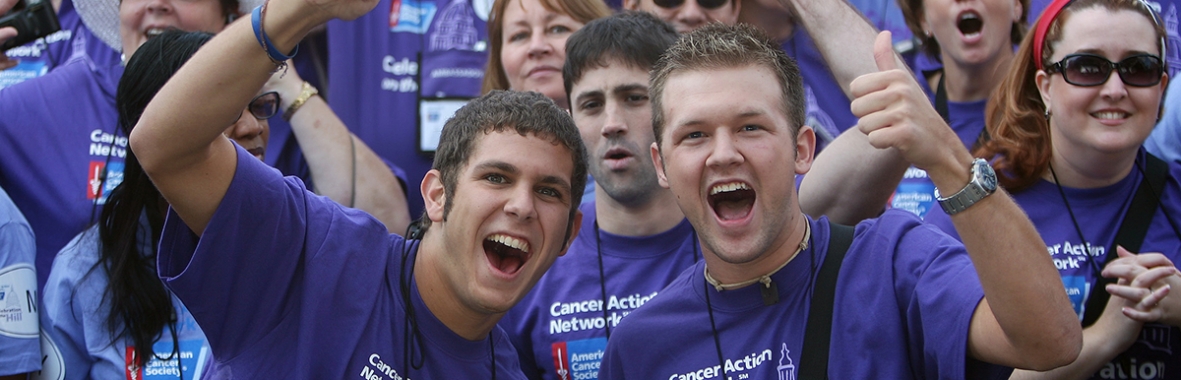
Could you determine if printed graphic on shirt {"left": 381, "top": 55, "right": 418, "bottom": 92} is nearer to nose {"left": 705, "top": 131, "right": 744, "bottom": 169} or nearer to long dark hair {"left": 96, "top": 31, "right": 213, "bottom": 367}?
long dark hair {"left": 96, "top": 31, "right": 213, "bottom": 367}

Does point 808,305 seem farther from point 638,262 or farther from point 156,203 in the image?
point 156,203

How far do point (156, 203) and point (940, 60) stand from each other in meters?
3.42

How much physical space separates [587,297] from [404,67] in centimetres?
227

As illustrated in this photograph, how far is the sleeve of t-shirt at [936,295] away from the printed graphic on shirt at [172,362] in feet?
7.74

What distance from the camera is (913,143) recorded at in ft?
7.40

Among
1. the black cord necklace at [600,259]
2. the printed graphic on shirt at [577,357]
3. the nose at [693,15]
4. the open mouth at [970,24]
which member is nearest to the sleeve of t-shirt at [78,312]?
the printed graphic on shirt at [577,357]

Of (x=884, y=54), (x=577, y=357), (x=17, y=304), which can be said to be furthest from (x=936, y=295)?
(x=17, y=304)

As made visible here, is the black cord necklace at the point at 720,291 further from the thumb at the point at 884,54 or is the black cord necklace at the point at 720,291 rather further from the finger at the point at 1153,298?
the finger at the point at 1153,298

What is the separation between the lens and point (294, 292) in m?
2.92

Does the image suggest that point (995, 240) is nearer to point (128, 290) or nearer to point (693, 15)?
point (693, 15)

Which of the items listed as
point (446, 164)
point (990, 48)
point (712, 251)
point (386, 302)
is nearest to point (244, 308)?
point (386, 302)

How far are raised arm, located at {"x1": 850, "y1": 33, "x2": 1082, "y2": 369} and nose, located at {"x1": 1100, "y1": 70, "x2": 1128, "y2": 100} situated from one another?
1368 mm

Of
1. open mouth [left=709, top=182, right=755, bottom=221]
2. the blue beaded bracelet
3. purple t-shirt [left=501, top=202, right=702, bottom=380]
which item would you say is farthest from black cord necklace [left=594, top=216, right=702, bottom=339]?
the blue beaded bracelet

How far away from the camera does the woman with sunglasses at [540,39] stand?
178 inches
